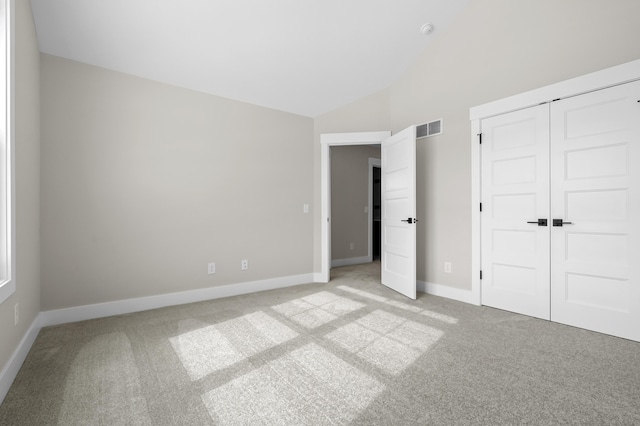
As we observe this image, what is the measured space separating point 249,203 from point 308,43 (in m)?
1.96

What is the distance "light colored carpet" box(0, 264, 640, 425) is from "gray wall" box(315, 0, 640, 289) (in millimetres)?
1079

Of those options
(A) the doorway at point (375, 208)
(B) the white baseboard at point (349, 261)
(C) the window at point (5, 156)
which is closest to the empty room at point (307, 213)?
(C) the window at point (5, 156)

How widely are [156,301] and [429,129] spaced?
3713 millimetres

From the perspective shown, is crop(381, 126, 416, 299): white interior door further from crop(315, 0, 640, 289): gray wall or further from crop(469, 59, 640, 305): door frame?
crop(469, 59, 640, 305): door frame

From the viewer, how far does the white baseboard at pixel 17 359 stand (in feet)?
4.94

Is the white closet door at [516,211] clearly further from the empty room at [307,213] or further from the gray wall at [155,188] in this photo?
the gray wall at [155,188]

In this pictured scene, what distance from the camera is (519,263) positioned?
2785mm

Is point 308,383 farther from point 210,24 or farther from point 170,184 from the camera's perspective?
point 210,24

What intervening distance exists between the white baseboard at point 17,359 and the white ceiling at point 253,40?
7.78 ft

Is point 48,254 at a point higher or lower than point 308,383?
higher

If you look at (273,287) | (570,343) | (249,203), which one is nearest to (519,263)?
(570,343)

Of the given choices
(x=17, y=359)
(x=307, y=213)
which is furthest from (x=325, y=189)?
(x=17, y=359)

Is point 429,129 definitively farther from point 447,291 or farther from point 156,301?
point 156,301

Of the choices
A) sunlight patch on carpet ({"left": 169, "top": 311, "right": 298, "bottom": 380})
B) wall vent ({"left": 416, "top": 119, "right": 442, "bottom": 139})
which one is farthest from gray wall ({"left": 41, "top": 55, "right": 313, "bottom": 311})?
wall vent ({"left": 416, "top": 119, "right": 442, "bottom": 139})
